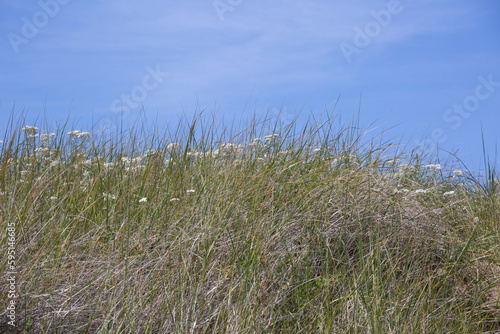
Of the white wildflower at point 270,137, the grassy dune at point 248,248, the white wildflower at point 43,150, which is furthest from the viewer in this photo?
the white wildflower at point 43,150

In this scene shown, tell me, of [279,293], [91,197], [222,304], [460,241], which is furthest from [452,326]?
[91,197]

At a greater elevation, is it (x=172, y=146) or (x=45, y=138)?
(x=45, y=138)

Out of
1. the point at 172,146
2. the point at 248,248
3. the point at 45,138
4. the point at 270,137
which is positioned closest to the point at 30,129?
the point at 45,138

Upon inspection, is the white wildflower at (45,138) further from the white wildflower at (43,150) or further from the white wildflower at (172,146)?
the white wildflower at (172,146)

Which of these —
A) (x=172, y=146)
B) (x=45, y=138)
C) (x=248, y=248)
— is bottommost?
(x=248, y=248)

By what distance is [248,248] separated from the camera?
3.24 m

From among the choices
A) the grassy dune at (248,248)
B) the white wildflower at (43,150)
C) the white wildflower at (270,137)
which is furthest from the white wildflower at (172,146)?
the white wildflower at (43,150)

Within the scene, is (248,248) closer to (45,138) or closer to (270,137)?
(270,137)

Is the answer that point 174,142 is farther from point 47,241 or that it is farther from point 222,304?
point 222,304

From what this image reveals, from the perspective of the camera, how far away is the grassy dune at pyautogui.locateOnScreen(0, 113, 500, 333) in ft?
9.53

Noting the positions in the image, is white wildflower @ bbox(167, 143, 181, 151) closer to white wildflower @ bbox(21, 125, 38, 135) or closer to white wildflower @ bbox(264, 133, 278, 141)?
white wildflower @ bbox(264, 133, 278, 141)

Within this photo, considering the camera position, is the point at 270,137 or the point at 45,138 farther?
the point at 45,138

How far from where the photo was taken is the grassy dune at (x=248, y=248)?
114 inches

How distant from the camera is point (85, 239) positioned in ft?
11.5
